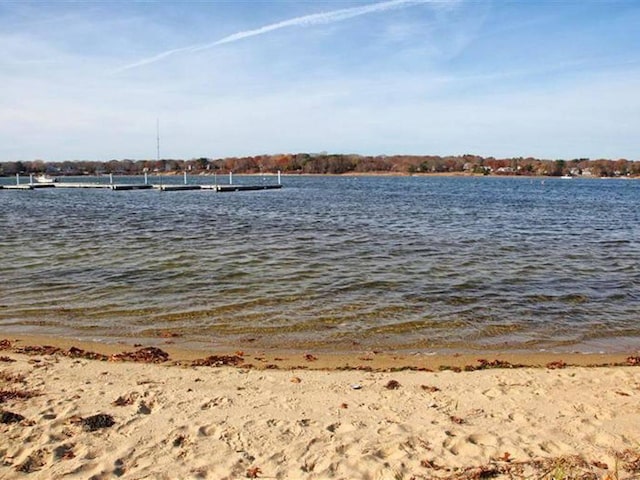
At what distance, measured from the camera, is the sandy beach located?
470 centimetres

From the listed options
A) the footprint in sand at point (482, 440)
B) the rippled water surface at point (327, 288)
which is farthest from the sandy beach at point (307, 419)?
the rippled water surface at point (327, 288)

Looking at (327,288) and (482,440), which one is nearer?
(482,440)

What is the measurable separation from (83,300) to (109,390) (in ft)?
18.4

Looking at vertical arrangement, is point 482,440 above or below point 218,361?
above

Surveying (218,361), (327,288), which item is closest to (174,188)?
(327,288)

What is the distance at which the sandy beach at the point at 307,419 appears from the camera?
4.70 metres

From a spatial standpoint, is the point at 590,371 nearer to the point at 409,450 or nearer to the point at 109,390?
the point at 409,450

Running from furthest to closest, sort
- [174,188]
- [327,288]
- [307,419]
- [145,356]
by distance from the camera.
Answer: [174,188] → [327,288] → [145,356] → [307,419]

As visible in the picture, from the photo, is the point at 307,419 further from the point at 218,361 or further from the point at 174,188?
the point at 174,188

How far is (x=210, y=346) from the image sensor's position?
28.8 ft

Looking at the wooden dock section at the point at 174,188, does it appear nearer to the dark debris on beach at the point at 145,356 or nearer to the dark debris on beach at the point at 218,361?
the dark debris on beach at the point at 145,356

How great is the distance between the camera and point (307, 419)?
575cm

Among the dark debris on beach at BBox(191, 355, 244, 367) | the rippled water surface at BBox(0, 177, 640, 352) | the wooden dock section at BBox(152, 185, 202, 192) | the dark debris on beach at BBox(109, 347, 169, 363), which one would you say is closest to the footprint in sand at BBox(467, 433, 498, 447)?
the rippled water surface at BBox(0, 177, 640, 352)

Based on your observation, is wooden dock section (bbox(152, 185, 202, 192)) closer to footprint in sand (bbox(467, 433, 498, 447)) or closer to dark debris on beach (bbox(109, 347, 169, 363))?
dark debris on beach (bbox(109, 347, 169, 363))
